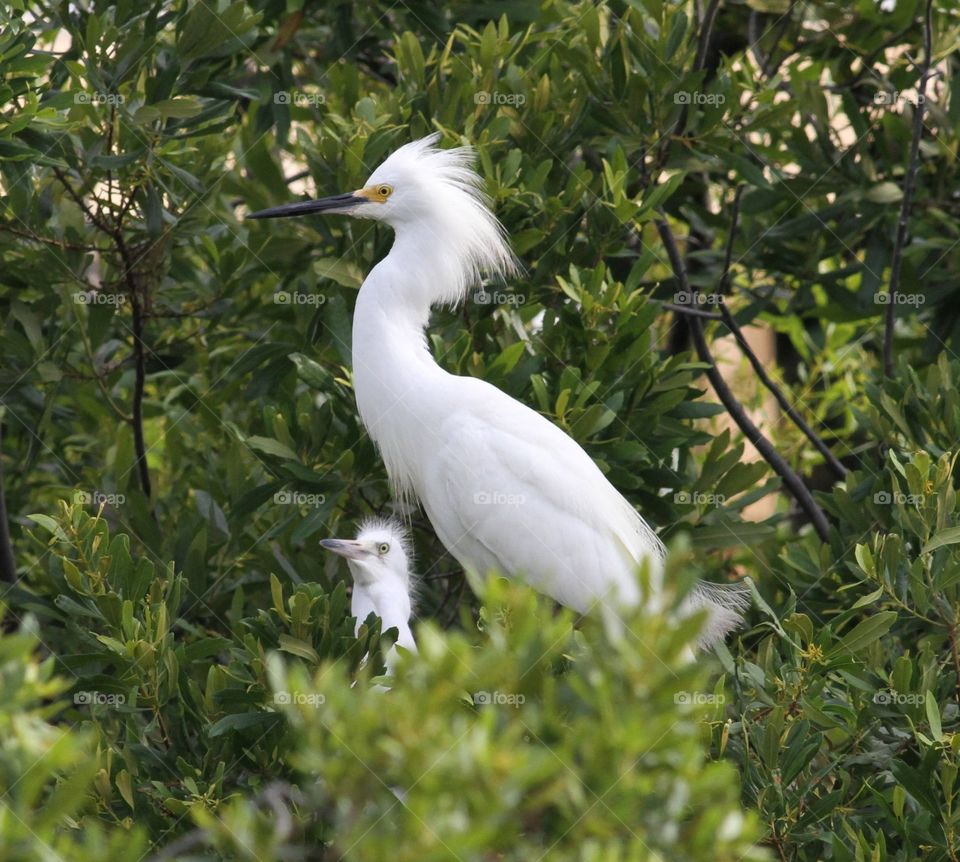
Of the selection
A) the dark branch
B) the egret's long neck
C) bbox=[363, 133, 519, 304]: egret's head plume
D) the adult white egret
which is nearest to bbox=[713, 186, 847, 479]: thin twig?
the dark branch

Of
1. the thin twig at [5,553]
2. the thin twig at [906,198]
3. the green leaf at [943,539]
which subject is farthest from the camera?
the thin twig at [906,198]

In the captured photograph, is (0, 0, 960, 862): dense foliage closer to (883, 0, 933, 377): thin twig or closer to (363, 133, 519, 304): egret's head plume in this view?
(883, 0, 933, 377): thin twig

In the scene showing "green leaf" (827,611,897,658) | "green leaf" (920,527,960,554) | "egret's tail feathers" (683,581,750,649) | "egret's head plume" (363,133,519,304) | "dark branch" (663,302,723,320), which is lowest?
"egret's tail feathers" (683,581,750,649)

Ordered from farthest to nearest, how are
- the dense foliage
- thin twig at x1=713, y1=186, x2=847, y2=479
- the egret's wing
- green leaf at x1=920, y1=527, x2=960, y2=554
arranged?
thin twig at x1=713, y1=186, x2=847, y2=479, the egret's wing, green leaf at x1=920, y1=527, x2=960, y2=554, the dense foliage

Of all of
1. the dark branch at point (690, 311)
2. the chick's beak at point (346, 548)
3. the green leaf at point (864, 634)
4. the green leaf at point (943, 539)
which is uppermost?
the green leaf at point (943, 539)

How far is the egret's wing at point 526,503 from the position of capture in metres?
3.27

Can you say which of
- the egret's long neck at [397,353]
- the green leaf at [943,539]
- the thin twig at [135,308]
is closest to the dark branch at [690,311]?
the egret's long neck at [397,353]

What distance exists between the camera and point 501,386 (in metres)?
3.47

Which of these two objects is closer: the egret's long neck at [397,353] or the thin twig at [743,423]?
the egret's long neck at [397,353]

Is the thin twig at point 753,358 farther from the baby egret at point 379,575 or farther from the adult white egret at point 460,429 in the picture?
the baby egret at point 379,575

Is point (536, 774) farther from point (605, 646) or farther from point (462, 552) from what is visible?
point (462, 552)

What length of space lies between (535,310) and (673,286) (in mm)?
745

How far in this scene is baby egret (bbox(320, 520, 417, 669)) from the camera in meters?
3.35

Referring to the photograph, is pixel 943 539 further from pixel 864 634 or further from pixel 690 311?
pixel 690 311
